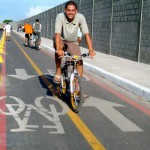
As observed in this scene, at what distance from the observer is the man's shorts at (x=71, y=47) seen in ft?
22.8

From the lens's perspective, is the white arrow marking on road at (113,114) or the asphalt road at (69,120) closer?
the asphalt road at (69,120)

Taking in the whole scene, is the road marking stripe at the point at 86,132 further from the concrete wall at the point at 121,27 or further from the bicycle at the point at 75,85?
the concrete wall at the point at 121,27

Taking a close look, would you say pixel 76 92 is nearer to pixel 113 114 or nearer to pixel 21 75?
pixel 113 114

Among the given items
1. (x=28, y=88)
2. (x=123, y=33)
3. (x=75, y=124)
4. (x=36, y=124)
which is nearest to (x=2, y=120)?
(x=36, y=124)

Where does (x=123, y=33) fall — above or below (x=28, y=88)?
above

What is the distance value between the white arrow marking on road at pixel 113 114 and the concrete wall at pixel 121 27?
7.11m

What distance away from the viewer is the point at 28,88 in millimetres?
9016

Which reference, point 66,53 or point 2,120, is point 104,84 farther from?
point 2,120

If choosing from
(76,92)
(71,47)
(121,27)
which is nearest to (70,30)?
(71,47)

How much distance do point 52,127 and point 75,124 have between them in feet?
1.39

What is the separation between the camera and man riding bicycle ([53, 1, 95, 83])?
679cm

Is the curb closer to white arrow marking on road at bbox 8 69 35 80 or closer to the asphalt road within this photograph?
the asphalt road

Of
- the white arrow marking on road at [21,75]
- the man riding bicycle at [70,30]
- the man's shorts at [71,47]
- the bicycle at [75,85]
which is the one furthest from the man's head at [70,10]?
the white arrow marking on road at [21,75]

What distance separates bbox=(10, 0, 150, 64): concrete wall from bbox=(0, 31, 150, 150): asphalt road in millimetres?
6098
